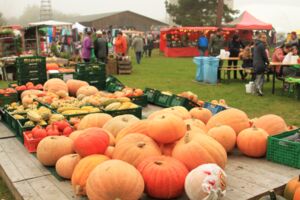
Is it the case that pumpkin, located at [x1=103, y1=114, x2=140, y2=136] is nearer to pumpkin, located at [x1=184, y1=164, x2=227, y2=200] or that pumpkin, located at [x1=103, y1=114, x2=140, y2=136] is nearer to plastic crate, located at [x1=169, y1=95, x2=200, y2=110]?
pumpkin, located at [x1=184, y1=164, x2=227, y2=200]

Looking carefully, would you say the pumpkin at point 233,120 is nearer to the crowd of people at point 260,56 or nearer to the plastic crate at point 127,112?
the plastic crate at point 127,112

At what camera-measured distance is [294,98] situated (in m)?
10.5

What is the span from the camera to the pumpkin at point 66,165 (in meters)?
4.07

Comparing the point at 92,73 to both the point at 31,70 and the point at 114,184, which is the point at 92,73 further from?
the point at 114,184

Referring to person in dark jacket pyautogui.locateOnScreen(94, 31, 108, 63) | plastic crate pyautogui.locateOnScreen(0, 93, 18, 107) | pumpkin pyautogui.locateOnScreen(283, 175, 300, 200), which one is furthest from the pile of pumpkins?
person in dark jacket pyautogui.locateOnScreen(94, 31, 108, 63)

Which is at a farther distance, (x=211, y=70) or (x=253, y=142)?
(x=211, y=70)

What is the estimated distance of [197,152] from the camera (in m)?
3.78

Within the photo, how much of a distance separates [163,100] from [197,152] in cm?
422

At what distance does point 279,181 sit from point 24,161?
2986 millimetres

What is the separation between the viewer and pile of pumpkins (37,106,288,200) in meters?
3.31

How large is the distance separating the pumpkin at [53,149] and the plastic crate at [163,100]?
136 inches

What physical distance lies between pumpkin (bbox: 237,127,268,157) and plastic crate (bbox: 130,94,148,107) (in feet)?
11.0

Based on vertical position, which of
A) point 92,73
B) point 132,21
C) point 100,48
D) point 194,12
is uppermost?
point 132,21

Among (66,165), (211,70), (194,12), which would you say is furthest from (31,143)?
(194,12)
